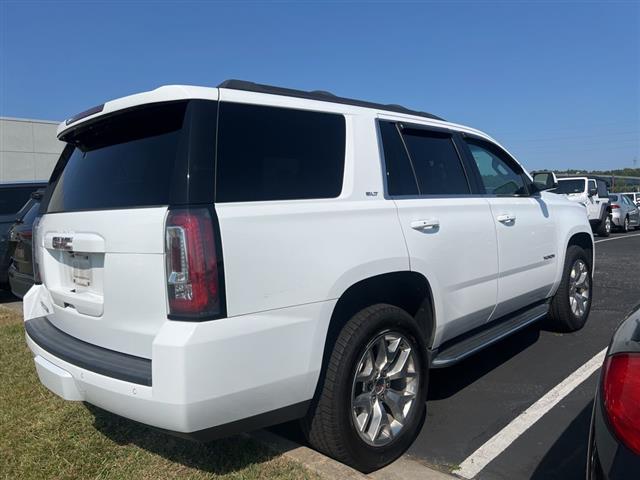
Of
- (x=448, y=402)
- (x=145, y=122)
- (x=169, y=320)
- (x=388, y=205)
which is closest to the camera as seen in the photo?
(x=169, y=320)

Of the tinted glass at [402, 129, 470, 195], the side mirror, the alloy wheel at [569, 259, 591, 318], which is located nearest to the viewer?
the tinted glass at [402, 129, 470, 195]

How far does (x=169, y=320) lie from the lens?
7.50 feet

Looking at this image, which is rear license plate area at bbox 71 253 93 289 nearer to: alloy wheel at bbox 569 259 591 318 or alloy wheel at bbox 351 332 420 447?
alloy wheel at bbox 351 332 420 447

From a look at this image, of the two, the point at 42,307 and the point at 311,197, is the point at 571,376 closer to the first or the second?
the point at 311,197

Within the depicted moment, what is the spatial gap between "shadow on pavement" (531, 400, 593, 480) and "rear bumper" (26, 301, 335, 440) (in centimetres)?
143

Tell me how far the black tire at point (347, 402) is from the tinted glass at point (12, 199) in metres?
7.79

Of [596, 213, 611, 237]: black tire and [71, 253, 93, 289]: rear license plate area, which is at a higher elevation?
[71, 253, 93, 289]: rear license plate area

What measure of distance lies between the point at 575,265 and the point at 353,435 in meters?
3.68

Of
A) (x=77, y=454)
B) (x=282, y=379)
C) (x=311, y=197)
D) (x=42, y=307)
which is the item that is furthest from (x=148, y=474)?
(x=311, y=197)

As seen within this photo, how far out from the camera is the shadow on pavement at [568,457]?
2891mm

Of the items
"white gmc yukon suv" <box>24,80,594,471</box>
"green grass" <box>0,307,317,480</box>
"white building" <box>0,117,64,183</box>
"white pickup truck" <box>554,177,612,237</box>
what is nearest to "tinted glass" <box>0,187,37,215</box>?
"green grass" <box>0,307,317,480</box>

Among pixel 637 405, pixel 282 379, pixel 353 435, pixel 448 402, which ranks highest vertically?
pixel 637 405

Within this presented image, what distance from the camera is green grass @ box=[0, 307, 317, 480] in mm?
2902

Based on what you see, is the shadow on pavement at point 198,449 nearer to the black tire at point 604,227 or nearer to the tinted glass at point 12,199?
the tinted glass at point 12,199
